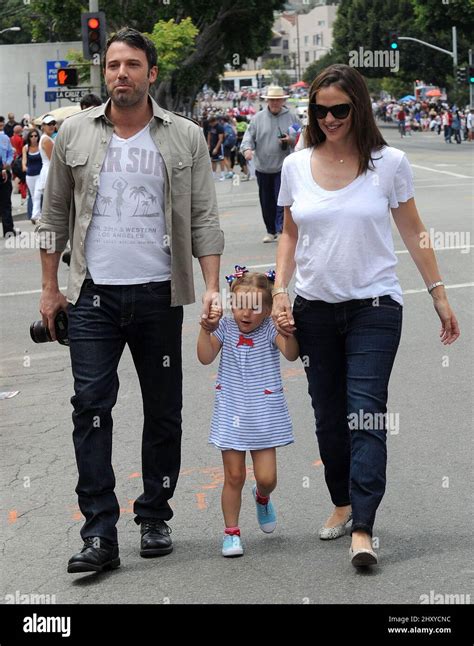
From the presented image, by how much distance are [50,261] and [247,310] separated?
2.74ft

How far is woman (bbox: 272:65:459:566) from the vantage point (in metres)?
5.13

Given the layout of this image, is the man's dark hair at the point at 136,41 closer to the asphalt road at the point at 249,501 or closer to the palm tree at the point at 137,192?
the palm tree at the point at 137,192

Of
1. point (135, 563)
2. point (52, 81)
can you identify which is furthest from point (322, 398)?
point (52, 81)

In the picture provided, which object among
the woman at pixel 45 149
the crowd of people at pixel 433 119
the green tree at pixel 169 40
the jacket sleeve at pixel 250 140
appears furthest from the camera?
the crowd of people at pixel 433 119

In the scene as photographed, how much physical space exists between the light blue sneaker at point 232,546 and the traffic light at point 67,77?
70.1 ft

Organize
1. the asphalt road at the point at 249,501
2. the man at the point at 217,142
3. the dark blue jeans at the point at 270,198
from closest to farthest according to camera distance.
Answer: the asphalt road at the point at 249,501
the dark blue jeans at the point at 270,198
the man at the point at 217,142

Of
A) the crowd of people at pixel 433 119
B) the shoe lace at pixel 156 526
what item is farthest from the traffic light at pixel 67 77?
the crowd of people at pixel 433 119

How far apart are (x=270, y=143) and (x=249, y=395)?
1065cm

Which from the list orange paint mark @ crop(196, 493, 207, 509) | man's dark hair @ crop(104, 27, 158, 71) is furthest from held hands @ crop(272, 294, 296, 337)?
orange paint mark @ crop(196, 493, 207, 509)

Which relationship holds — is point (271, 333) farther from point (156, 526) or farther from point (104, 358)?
point (156, 526)

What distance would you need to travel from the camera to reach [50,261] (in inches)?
213

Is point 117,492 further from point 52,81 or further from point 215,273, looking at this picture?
point 52,81

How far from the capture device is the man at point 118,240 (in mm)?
5242
